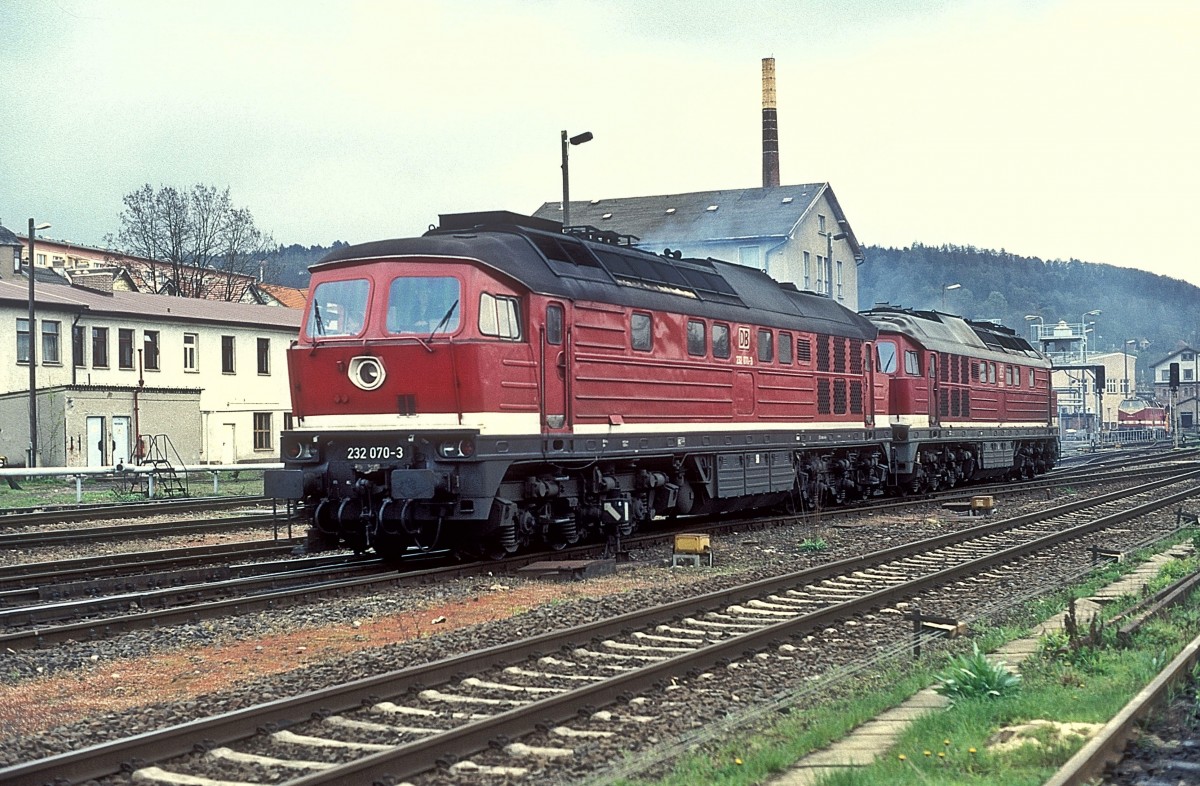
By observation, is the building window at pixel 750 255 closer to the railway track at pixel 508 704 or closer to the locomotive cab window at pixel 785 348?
the locomotive cab window at pixel 785 348

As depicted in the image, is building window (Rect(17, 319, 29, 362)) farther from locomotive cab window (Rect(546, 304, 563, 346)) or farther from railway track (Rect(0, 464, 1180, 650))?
locomotive cab window (Rect(546, 304, 563, 346))

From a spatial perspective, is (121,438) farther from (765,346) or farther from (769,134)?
(769,134)

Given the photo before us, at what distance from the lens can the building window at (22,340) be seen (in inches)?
1762

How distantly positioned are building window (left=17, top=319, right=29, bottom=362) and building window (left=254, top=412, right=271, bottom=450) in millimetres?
9273

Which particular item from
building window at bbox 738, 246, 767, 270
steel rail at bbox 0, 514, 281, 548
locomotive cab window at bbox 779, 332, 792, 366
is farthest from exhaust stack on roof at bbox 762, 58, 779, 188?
steel rail at bbox 0, 514, 281, 548

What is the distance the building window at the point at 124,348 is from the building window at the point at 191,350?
2270 mm

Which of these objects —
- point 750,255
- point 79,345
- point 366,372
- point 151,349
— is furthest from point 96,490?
point 750,255

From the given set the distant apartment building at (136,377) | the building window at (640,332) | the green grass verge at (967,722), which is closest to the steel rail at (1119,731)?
the green grass verge at (967,722)

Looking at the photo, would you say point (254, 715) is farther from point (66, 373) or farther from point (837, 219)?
point (837, 219)

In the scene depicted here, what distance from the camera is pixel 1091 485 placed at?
108 feet

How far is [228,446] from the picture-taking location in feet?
162

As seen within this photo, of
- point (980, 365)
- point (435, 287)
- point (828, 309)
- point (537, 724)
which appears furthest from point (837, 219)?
point (537, 724)

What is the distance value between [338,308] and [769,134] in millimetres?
54763

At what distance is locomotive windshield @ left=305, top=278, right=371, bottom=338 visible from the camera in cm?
1501
